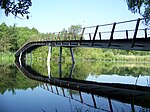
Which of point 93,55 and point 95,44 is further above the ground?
point 95,44

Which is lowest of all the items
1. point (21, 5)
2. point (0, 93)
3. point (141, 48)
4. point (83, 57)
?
point (83, 57)

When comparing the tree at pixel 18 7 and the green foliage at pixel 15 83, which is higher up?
the tree at pixel 18 7

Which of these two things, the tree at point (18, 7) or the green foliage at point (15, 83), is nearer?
the tree at point (18, 7)

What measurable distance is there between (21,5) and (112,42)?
1701 cm

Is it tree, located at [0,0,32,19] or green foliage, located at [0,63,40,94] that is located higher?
tree, located at [0,0,32,19]

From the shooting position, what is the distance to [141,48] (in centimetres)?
2178

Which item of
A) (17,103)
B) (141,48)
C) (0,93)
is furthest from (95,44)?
(17,103)

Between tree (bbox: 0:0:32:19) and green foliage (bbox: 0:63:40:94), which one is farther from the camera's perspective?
green foliage (bbox: 0:63:40:94)

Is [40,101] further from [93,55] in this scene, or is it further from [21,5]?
[93,55]

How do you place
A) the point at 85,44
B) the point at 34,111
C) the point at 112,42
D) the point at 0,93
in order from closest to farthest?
the point at 34,111, the point at 0,93, the point at 112,42, the point at 85,44

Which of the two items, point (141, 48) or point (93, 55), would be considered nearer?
point (141, 48)

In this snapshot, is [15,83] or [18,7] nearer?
[18,7]

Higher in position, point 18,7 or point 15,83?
point 18,7

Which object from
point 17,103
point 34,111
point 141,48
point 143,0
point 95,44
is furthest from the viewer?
point 95,44
